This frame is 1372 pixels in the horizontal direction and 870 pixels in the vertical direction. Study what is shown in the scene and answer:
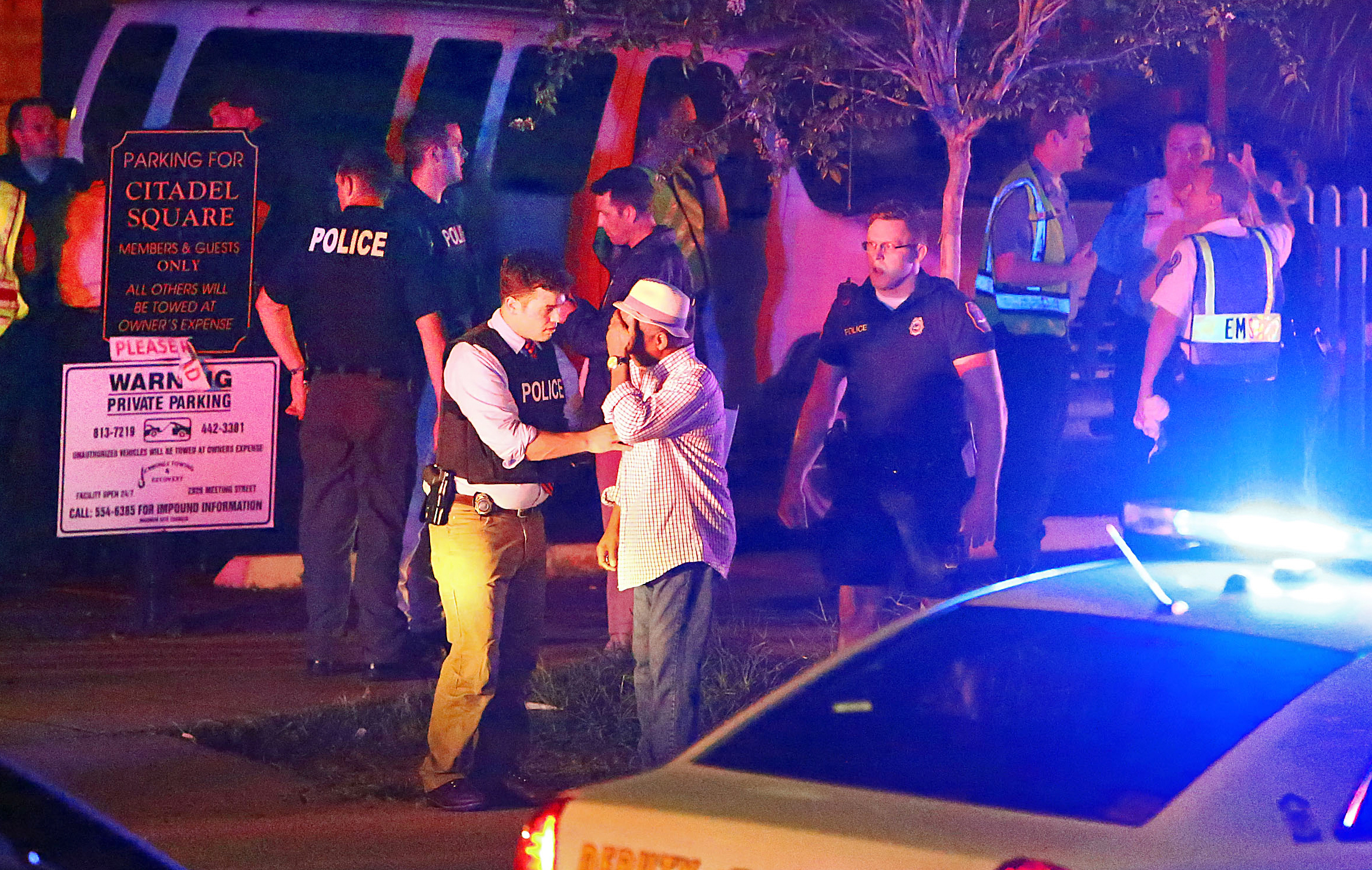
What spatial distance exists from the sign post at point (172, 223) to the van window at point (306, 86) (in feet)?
1.33

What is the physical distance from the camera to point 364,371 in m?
8.76

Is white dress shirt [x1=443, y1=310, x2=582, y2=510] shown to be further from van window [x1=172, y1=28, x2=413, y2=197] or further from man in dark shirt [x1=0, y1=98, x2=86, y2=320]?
man in dark shirt [x1=0, y1=98, x2=86, y2=320]

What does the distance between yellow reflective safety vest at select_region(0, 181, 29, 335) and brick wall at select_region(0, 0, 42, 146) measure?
43 centimetres

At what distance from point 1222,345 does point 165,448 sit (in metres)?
5.57

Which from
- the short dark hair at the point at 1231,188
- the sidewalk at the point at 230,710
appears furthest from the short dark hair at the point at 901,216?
the short dark hair at the point at 1231,188

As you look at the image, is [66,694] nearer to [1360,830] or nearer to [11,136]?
[11,136]

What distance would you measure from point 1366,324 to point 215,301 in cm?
709

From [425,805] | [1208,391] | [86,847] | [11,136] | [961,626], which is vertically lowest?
[425,805]

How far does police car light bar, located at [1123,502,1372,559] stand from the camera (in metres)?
4.03

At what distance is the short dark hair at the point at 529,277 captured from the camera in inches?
250

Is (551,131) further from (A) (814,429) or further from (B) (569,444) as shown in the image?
(B) (569,444)

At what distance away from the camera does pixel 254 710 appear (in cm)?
802

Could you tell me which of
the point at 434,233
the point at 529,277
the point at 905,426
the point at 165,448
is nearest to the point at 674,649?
the point at 529,277

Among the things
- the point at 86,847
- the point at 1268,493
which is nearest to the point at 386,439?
the point at 1268,493
